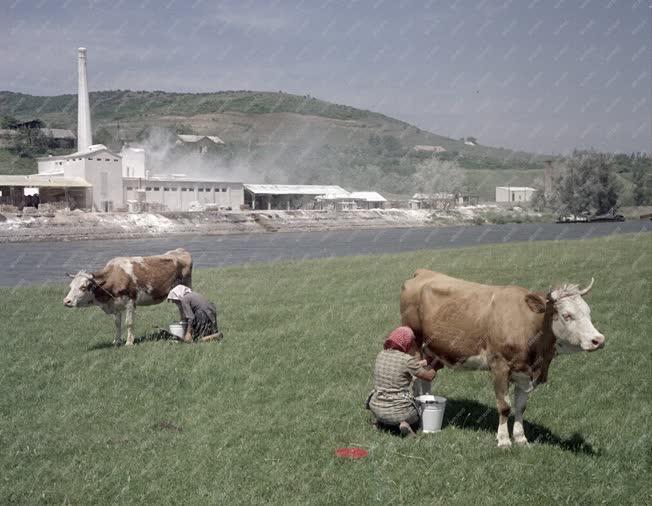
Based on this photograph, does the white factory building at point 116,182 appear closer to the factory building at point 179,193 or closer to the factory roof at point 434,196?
the factory building at point 179,193

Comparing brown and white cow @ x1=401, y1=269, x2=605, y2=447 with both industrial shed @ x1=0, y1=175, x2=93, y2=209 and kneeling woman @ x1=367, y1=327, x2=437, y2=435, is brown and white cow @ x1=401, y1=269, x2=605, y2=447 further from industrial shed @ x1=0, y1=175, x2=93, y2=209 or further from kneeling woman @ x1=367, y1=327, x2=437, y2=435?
industrial shed @ x1=0, y1=175, x2=93, y2=209

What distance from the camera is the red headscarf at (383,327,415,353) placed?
31.7ft

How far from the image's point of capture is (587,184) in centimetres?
10162

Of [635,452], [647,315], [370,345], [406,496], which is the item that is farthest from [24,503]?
[647,315]

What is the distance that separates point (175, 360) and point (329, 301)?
27.9 ft

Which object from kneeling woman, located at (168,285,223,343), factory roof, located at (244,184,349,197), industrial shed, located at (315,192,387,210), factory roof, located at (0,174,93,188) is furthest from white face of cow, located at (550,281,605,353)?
industrial shed, located at (315,192,387,210)

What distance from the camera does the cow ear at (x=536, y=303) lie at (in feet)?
28.8

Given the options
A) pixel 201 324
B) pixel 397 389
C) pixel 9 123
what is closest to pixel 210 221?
pixel 201 324

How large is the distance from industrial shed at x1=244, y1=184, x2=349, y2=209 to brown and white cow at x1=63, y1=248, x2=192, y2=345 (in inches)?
3504

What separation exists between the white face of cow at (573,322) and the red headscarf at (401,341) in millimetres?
1959

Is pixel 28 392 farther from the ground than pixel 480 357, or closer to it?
closer to it

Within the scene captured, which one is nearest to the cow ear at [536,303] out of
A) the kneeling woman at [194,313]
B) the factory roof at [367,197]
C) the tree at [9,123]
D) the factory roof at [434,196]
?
the kneeling woman at [194,313]

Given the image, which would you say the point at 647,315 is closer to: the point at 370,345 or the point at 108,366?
the point at 370,345

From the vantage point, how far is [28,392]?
11672 millimetres
